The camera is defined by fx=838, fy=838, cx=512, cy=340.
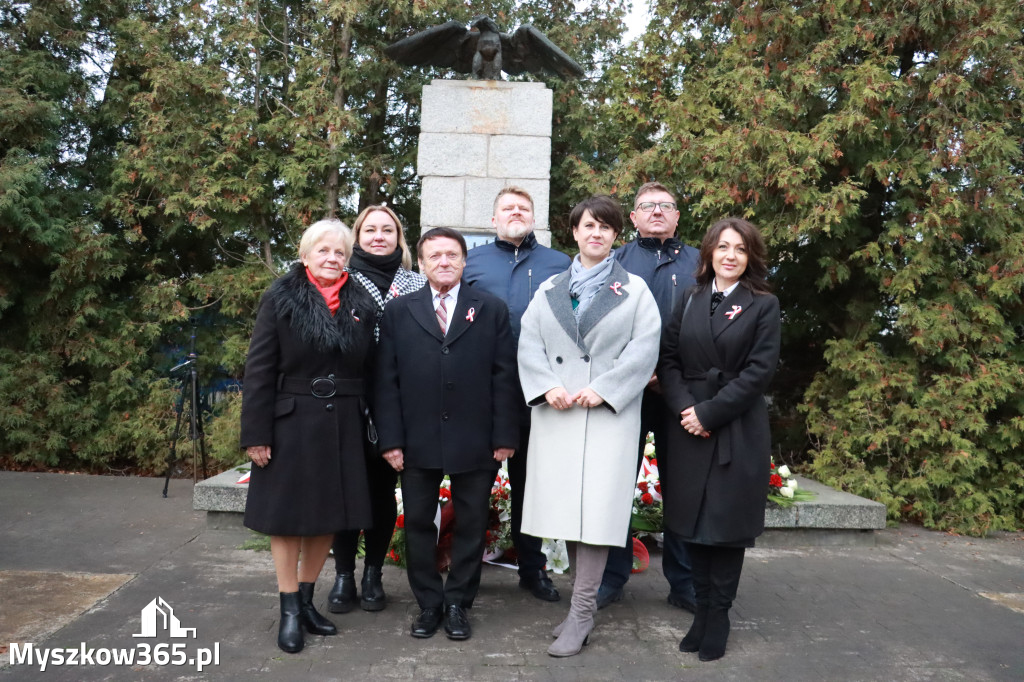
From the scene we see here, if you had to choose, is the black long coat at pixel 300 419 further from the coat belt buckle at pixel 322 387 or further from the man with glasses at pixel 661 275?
the man with glasses at pixel 661 275

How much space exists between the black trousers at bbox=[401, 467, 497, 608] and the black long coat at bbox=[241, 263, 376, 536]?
23 centimetres

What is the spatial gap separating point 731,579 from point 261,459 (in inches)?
75.5

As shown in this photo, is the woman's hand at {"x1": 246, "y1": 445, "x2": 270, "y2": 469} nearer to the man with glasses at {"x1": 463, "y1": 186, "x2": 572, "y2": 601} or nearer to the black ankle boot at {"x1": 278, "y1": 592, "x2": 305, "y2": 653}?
the black ankle boot at {"x1": 278, "y1": 592, "x2": 305, "y2": 653}

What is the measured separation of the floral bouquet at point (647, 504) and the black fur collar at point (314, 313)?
2.18 m

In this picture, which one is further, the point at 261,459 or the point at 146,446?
the point at 146,446

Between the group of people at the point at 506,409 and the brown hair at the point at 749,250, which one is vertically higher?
the brown hair at the point at 749,250

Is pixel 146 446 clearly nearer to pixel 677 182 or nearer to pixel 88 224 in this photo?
pixel 88 224

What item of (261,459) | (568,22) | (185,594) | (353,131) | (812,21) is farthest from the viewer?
(568,22)

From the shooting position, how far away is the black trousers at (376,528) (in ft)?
12.2

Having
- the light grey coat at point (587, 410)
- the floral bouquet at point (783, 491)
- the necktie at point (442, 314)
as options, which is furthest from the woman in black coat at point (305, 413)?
the floral bouquet at point (783, 491)

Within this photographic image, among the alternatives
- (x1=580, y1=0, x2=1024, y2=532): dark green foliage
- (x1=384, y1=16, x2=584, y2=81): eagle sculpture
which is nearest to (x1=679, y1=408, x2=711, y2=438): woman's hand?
(x1=580, y1=0, x2=1024, y2=532): dark green foliage

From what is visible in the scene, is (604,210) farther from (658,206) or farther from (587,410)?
(587,410)

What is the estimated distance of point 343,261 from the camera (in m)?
3.47

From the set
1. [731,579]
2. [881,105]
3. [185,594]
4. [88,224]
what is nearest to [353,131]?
[88,224]
